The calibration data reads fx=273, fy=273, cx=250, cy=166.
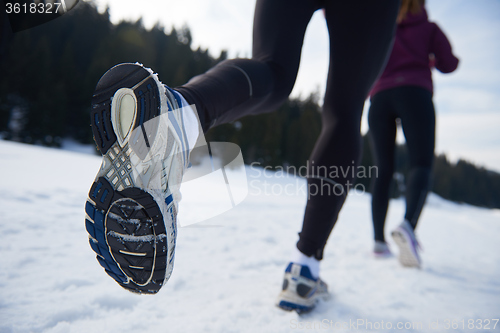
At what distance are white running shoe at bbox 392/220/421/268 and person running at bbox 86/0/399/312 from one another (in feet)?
2.04

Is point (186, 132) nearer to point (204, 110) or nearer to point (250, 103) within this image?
point (204, 110)

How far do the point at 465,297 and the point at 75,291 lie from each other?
43.3 inches

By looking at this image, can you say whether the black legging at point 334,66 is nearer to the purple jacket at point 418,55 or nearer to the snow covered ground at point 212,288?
the snow covered ground at point 212,288

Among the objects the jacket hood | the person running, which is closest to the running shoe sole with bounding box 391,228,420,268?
the person running

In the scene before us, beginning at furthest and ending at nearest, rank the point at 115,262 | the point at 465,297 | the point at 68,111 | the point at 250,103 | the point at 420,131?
1. the point at 68,111
2. the point at 420,131
3. the point at 465,297
4. the point at 250,103
5. the point at 115,262

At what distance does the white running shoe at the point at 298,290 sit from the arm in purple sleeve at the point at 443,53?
1.20m

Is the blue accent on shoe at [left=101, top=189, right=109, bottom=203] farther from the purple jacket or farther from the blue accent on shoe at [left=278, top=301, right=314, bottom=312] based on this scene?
the purple jacket

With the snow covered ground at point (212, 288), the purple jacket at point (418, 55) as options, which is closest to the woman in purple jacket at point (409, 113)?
the purple jacket at point (418, 55)

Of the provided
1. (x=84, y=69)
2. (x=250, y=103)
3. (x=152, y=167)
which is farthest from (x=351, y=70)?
(x=84, y=69)

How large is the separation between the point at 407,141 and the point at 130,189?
1.26 meters

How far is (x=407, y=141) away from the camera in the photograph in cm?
127

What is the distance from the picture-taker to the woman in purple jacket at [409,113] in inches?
47.2

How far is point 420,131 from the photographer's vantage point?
1.20 meters

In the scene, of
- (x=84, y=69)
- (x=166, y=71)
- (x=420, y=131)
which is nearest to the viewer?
(x=420, y=131)
